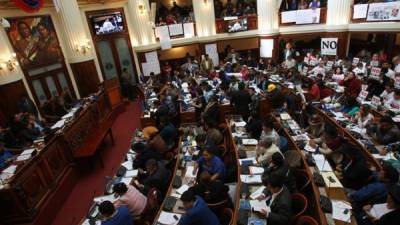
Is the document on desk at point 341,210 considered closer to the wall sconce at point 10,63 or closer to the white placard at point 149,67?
the wall sconce at point 10,63

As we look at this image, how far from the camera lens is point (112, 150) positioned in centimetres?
958

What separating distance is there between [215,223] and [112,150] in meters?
6.40

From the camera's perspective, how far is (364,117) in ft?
22.7

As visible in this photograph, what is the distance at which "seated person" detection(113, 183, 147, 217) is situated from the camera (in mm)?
4723

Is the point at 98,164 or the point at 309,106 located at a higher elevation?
the point at 309,106

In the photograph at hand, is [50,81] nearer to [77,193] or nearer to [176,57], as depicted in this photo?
[77,193]

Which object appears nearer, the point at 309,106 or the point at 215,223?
the point at 215,223

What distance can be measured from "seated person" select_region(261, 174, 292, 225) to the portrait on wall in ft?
35.8

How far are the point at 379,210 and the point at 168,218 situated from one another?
3.36 meters

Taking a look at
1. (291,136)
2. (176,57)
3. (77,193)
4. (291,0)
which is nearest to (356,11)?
(291,0)

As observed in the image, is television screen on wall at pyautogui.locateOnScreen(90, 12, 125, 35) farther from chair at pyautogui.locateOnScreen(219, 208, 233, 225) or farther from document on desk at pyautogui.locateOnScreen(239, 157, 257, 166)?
chair at pyautogui.locateOnScreen(219, 208, 233, 225)

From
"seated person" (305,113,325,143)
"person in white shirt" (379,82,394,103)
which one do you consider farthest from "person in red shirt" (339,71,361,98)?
"seated person" (305,113,325,143)

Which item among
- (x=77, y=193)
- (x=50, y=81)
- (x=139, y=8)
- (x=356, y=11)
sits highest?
(x=139, y=8)

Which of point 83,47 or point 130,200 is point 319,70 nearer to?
point 130,200
